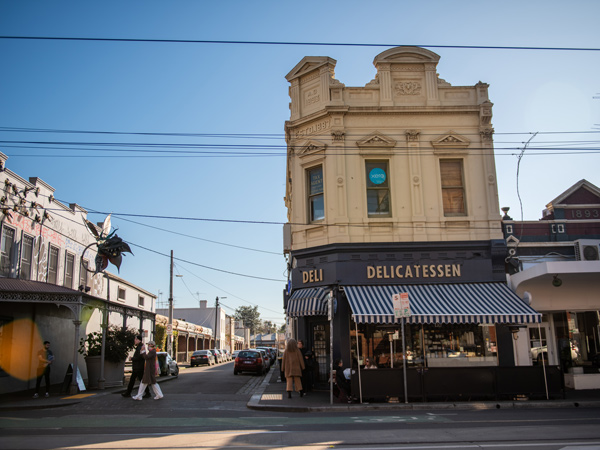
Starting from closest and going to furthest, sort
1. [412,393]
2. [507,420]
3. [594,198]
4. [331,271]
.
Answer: [507,420], [412,393], [331,271], [594,198]

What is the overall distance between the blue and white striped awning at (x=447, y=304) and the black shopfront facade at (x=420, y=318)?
3cm

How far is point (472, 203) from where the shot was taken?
1839 centimetres

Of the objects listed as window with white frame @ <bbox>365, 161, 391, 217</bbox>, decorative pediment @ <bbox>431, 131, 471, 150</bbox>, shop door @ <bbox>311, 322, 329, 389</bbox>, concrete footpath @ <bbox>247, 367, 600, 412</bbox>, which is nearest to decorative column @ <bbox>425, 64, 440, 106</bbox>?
decorative pediment @ <bbox>431, 131, 471, 150</bbox>

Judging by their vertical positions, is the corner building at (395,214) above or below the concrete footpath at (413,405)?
above

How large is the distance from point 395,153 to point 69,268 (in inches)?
629

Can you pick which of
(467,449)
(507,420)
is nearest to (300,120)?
(507,420)

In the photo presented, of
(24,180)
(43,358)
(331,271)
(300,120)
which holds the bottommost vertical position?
(43,358)

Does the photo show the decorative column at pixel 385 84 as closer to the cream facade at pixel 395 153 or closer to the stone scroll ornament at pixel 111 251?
the cream facade at pixel 395 153

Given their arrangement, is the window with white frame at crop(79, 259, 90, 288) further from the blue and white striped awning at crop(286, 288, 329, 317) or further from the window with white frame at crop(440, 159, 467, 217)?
the window with white frame at crop(440, 159, 467, 217)

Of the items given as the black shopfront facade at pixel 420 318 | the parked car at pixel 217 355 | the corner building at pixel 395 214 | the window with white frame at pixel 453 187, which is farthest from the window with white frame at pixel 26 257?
the parked car at pixel 217 355

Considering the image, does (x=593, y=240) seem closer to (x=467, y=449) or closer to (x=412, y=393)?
(x=412, y=393)

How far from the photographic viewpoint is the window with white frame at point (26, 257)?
66.3 feet

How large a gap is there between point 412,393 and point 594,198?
1026 centimetres

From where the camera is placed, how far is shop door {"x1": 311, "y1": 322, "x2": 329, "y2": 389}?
18234 millimetres
